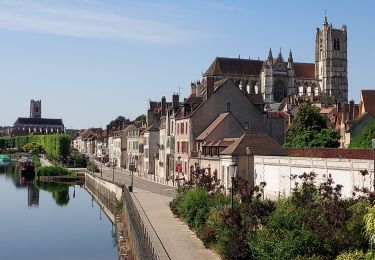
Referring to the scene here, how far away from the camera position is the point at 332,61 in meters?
179

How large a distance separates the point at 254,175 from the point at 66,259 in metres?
15.4

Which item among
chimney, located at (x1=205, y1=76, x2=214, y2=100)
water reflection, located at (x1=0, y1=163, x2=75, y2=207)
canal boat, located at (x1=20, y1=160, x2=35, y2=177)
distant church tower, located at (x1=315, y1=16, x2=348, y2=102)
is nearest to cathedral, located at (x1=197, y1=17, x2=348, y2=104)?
distant church tower, located at (x1=315, y1=16, x2=348, y2=102)

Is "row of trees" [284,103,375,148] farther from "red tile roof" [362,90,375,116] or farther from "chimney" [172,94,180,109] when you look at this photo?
"chimney" [172,94,180,109]

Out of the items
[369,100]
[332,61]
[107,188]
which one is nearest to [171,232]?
[107,188]

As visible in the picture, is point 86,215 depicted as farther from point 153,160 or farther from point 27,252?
point 153,160

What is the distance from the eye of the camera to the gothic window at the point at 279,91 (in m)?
157

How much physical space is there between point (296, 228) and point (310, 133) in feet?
155

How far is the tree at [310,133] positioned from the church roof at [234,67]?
80.2 metres

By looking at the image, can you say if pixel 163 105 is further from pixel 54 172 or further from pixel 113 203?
pixel 54 172

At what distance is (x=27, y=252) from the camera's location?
39031 millimetres

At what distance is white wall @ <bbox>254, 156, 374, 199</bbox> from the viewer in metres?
31.7

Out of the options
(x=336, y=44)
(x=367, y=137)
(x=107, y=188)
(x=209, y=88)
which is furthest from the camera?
(x=336, y=44)

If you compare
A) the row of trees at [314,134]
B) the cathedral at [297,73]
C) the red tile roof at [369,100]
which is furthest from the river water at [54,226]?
the cathedral at [297,73]

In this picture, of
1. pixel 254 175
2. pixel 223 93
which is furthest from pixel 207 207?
pixel 223 93
